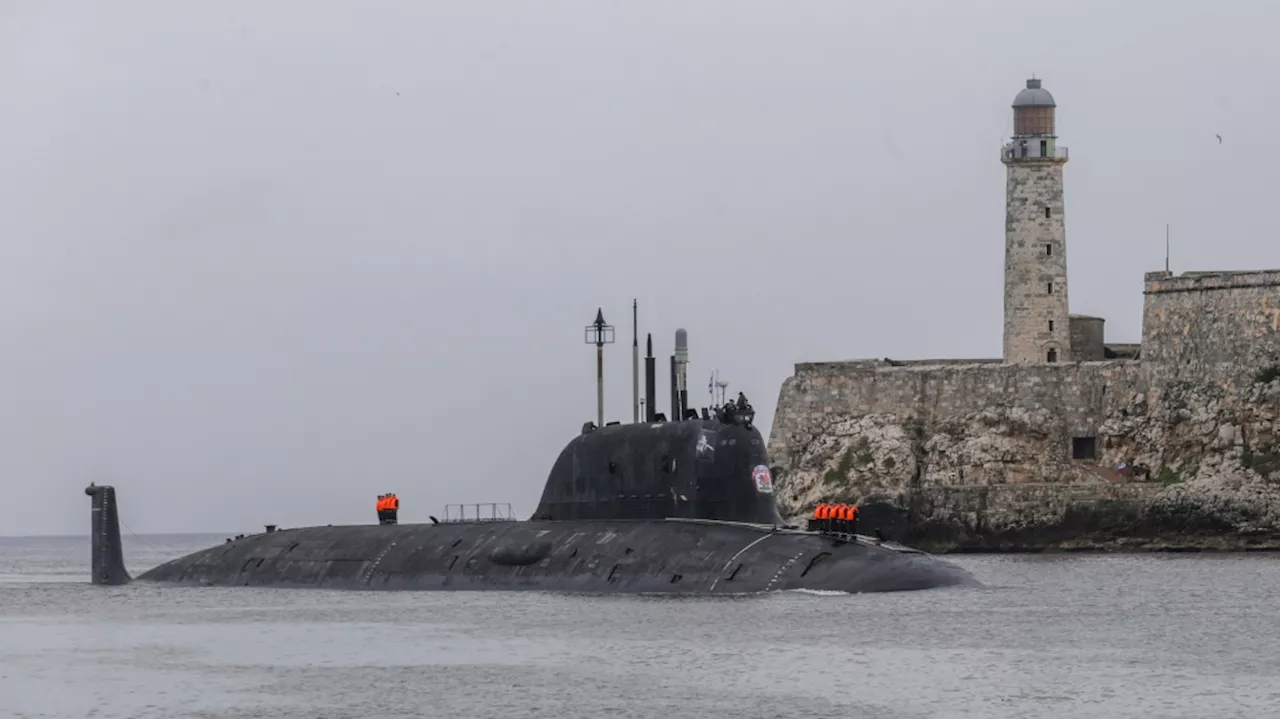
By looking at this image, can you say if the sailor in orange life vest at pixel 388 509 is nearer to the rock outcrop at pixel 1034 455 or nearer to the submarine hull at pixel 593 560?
the submarine hull at pixel 593 560

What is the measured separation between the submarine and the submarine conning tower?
17 millimetres

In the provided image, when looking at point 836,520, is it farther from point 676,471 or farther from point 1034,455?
point 1034,455

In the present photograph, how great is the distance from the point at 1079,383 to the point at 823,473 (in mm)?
8732

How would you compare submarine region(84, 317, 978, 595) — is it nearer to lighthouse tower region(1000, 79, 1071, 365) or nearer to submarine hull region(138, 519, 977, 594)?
submarine hull region(138, 519, 977, 594)

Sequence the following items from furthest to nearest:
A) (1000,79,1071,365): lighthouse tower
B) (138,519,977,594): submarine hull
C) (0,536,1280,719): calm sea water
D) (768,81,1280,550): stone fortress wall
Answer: (1000,79,1071,365): lighthouse tower, (768,81,1280,550): stone fortress wall, (138,519,977,594): submarine hull, (0,536,1280,719): calm sea water

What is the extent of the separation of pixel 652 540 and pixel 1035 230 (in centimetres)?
3599

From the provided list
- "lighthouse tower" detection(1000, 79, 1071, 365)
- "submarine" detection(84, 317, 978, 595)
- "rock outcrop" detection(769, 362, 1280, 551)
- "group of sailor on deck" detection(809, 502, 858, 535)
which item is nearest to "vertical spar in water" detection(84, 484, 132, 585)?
"submarine" detection(84, 317, 978, 595)

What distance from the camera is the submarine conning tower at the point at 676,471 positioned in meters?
36.7

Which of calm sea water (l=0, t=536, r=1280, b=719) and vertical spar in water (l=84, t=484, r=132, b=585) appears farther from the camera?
vertical spar in water (l=84, t=484, r=132, b=585)

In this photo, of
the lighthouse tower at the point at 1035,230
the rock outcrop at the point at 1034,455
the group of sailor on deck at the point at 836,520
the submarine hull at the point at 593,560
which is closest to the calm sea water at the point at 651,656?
the submarine hull at the point at 593,560

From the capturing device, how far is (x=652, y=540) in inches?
1438

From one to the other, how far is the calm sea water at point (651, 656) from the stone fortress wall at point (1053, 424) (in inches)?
878

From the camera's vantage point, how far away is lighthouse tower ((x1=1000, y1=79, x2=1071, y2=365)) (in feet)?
228

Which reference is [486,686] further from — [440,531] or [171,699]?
[440,531]
